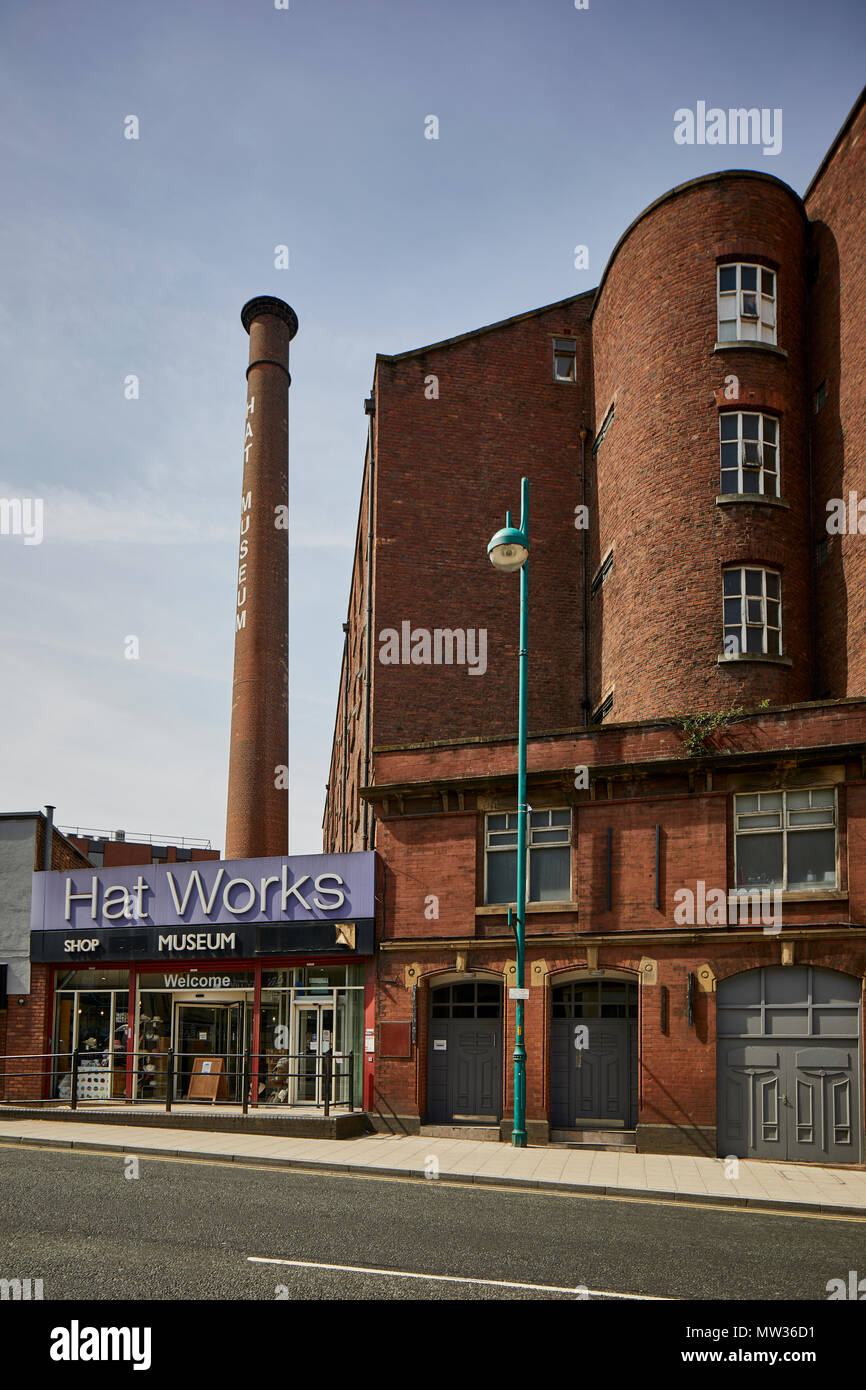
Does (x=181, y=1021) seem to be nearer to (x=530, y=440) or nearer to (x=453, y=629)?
(x=453, y=629)

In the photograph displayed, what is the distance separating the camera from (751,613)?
941 inches

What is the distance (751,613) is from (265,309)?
2444 centimetres

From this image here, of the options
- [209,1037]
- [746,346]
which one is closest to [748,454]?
[746,346]

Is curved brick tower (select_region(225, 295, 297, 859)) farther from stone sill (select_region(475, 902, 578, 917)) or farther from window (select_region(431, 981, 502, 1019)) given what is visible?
stone sill (select_region(475, 902, 578, 917))

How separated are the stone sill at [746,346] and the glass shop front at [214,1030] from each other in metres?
15.6

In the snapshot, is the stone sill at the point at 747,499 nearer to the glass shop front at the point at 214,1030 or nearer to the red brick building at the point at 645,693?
the red brick building at the point at 645,693

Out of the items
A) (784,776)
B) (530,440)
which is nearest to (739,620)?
(784,776)

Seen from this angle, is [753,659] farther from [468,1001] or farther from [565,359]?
[565,359]

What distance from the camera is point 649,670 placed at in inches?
974

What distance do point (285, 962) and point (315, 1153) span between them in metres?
6.82

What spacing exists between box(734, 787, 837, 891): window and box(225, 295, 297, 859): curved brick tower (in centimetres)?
1851

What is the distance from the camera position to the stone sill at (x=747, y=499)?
24.2m

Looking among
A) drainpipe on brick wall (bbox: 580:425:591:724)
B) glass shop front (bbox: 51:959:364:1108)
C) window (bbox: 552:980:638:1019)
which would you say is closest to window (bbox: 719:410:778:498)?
drainpipe on brick wall (bbox: 580:425:591:724)

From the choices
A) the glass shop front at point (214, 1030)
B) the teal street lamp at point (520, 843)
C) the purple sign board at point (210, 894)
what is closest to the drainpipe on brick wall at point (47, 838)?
the purple sign board at point (210, 894)
